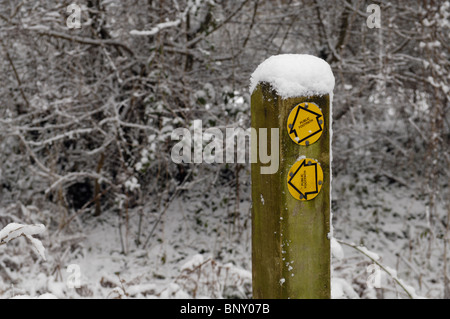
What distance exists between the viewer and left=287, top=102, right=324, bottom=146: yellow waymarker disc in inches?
43.8

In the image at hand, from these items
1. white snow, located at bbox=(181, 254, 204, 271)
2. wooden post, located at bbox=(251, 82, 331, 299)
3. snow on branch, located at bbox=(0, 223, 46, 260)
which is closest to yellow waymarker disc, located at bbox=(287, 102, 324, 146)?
wooden post, located at bbox=(251, 82, 331, 299)

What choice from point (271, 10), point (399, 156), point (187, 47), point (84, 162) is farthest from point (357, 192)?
point (84, 162)

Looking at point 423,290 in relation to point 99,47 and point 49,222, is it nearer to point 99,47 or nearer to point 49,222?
point 49,222

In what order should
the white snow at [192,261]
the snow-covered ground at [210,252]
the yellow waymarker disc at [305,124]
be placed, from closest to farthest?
1. the yellow waymarker disc at [305,124]
2. the white snow at [192,261]
3. the snow-covered ground at [210,252]

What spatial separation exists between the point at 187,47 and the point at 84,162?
1.96 meters

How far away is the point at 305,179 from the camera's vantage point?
1.14m

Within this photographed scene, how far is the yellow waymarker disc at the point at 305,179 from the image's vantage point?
1.12 metres

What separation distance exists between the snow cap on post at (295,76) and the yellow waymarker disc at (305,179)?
0.20 meters

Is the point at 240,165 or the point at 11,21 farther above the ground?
the point at 11,21

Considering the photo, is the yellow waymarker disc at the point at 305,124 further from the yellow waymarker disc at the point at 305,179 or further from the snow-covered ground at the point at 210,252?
the snow-covered ground at the point at 210,252

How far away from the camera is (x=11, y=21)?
3.88 metres

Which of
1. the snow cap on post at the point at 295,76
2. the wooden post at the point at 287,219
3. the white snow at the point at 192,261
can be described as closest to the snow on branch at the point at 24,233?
the wooden post at the point at 287,219
